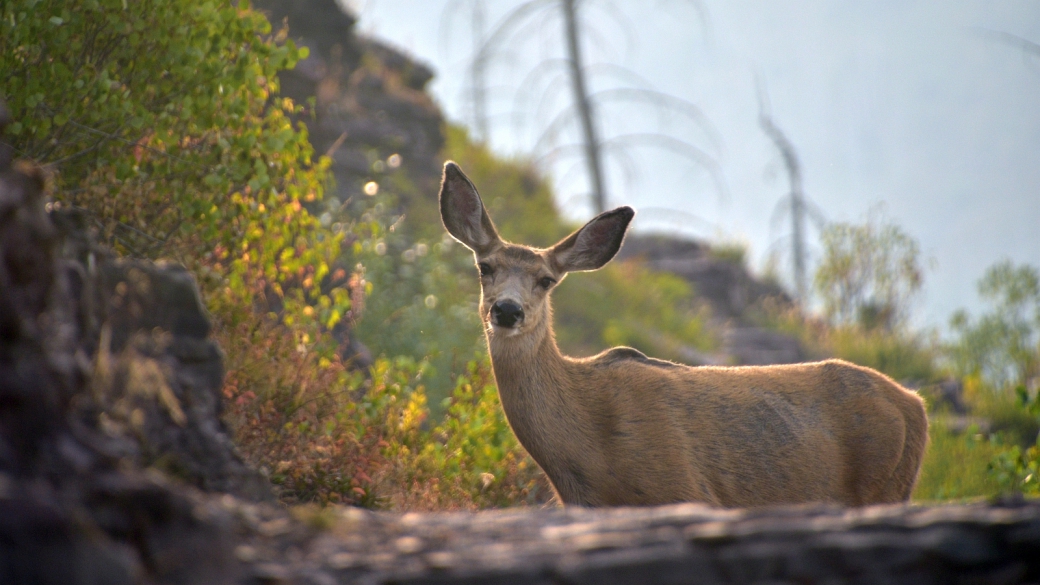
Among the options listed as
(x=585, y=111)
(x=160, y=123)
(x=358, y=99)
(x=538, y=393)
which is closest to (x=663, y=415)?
(x=538, y=393)

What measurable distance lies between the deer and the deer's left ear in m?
0.01

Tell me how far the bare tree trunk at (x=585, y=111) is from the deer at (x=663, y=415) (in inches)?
703

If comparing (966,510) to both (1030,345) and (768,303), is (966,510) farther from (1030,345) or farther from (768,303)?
(768,303)

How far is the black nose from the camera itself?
687cm

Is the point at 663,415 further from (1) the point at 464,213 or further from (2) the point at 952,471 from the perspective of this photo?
(2) the point at 952,471

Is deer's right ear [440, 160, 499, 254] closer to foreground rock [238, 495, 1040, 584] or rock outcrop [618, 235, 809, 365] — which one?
foreground rock [238, 495, 1040, 584]

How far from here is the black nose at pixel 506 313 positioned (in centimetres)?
687

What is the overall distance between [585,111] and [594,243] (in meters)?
18.6

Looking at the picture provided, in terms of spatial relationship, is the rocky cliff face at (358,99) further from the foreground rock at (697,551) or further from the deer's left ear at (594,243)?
the foreground rock at (697,551)

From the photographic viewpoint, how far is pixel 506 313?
6867 millimetres

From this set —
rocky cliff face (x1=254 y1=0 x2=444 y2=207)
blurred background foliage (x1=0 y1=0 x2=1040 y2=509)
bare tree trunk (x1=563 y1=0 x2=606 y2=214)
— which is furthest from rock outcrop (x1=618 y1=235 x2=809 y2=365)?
blurred background foliage (x1=0 y1=0 x2=1040 y2=509)

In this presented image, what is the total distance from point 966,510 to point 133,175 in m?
5.48

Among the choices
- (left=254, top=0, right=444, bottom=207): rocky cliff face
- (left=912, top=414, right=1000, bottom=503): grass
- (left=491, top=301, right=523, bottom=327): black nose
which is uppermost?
(left=254, top=0, right=444, bottom=207): rocky cliff face

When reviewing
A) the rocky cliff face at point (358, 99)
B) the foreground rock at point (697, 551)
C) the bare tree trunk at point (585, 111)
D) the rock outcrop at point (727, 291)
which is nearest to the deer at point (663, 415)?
the foreground rock at point (697, 551)
